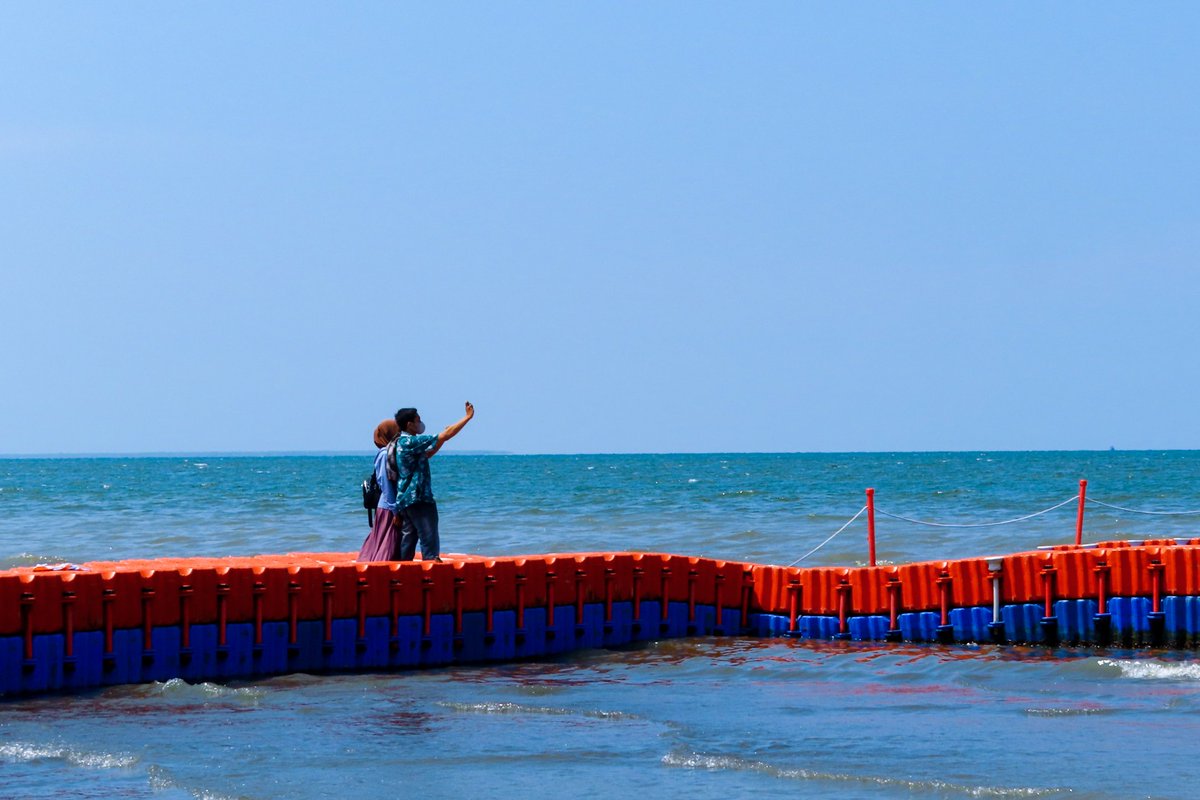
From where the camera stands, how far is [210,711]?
13094 millimetres

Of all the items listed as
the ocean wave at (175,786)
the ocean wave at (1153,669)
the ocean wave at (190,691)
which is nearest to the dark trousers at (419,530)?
the ocean wave at (190,691)

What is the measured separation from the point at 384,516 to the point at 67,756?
5.36 m

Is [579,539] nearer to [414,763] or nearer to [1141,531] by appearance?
[1141,531]

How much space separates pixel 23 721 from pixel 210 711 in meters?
1.51

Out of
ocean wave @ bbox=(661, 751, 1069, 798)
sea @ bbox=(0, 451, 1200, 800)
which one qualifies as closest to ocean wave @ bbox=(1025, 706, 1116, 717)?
sea @ bbox=(0, 451, 1200, 800)

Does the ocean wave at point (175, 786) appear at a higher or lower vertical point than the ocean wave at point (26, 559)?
lower

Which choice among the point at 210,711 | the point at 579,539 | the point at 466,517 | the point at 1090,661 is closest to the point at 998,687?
the point at 1090,661

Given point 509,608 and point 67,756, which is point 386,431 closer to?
point 509,608

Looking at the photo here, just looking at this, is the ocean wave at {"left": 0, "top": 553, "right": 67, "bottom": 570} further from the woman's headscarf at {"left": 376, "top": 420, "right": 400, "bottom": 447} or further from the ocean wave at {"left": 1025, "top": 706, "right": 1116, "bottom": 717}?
the ocean wave at {"left": 1025, "top": 706, "right": 1116, "bottom": 717}

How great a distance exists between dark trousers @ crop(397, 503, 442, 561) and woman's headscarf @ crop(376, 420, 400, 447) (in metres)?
0.83

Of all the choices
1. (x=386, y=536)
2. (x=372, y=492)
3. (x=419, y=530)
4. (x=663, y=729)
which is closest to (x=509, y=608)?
(x=419, y=530)

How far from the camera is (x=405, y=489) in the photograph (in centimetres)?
1552

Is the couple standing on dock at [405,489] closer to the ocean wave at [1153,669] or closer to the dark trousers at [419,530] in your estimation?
the dark trousers at [419,530]

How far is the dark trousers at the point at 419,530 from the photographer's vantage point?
51.6 ft
